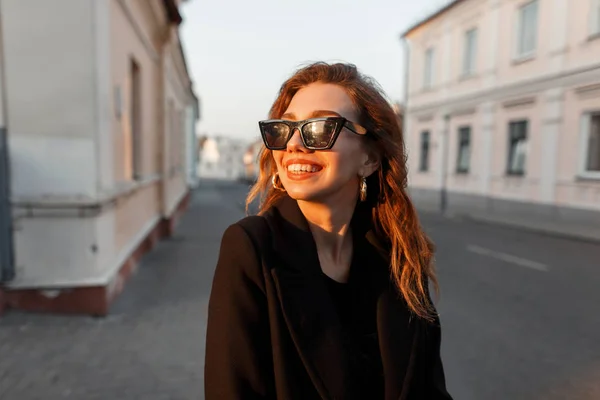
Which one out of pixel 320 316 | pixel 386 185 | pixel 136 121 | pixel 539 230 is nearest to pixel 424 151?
pixel 539 230

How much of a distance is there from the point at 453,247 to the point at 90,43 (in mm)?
8039

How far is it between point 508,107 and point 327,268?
58.0 ft

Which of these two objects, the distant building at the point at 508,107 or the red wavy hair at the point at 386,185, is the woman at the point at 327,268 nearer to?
the red wavy hair at the point at 386,185

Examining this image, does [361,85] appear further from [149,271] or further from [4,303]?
[149,271]

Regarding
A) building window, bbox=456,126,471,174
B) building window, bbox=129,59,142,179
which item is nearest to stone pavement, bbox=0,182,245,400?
building window, bbox=129,59,142,179

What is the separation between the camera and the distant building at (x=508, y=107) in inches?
514

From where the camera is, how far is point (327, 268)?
1432 mm

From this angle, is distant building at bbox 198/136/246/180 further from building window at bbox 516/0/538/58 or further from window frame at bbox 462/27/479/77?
building window at bbox 516/0/538/58

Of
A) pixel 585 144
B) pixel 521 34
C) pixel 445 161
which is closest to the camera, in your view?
pixel 585 144

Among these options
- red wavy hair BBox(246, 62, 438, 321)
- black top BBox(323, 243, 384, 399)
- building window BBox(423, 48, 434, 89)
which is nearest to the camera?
black top BBox(323, 243, 384, 399)

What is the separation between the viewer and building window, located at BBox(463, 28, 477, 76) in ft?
63.7

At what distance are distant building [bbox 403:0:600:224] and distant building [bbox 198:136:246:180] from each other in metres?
45.3


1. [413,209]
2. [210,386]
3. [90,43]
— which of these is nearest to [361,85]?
[413,209]

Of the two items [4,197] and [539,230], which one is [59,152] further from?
[539,230]
